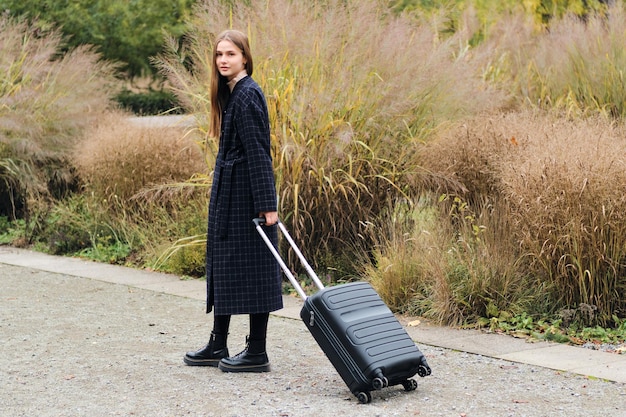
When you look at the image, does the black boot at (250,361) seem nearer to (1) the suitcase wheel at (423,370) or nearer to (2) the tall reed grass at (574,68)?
(1) the suitcase wheel at (423,370)

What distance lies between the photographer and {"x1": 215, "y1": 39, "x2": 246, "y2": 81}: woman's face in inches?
222

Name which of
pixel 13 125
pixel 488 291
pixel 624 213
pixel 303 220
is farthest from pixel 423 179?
pixel 13 125

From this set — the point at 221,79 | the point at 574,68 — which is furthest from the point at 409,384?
the point at 574,68

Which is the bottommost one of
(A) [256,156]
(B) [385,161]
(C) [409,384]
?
(C) [409,384]

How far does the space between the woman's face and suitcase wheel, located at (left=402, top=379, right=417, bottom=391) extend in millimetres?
1929

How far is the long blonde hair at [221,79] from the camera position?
565 centimetres

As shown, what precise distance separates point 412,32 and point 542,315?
4.31m

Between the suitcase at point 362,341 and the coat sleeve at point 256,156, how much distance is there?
27.1 inches

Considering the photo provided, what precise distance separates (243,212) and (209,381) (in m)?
0.93

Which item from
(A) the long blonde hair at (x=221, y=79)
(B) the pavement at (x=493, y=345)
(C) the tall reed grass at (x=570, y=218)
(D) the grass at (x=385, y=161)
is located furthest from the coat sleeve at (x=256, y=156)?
(C) the tall reed grass at (x=570, y=218)

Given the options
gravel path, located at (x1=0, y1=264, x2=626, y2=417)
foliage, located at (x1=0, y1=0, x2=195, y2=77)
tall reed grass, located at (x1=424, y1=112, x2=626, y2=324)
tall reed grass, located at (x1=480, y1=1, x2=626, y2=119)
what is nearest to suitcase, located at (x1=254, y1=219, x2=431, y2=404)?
gravel path, located at (x1=0, y1=264, x2=626, y2=417)

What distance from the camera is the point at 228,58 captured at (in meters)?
5.65

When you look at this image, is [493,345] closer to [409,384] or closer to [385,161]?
[409,384]

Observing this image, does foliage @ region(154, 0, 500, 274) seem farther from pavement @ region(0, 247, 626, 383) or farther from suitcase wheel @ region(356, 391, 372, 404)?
suitcase wheel @ region(356, 391, 372, 404)
